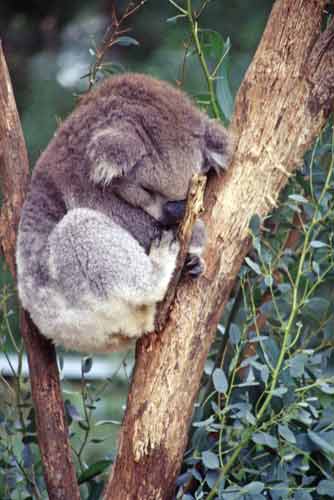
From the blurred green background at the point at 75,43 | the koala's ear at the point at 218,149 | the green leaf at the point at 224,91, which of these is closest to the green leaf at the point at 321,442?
the koala's ear at the point at 218,149

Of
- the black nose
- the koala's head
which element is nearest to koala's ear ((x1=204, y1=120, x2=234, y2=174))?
the koala's head

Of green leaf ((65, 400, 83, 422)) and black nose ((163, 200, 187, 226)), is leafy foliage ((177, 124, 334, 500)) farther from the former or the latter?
green leaf ((65, 400, 83, 422))

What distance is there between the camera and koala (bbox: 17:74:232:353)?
Result: 2354 mm

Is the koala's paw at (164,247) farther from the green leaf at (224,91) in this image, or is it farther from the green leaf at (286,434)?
the green leaf at (286,434)

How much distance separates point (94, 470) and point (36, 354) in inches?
15.6

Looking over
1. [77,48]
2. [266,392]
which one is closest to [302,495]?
[266,392]

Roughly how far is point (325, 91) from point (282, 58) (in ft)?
0.52

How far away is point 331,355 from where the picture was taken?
8.13 feet

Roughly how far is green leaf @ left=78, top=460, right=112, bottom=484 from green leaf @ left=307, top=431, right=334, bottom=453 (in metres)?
0.66

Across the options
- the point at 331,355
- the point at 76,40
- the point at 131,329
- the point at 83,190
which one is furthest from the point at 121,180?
the point at 76,40

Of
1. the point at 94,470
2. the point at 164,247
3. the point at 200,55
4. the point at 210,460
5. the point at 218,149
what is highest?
the point at 200,55

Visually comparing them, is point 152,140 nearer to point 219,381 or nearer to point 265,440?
point 219,381

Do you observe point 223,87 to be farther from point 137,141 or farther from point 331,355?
point 331,355

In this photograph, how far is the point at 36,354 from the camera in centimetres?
251
